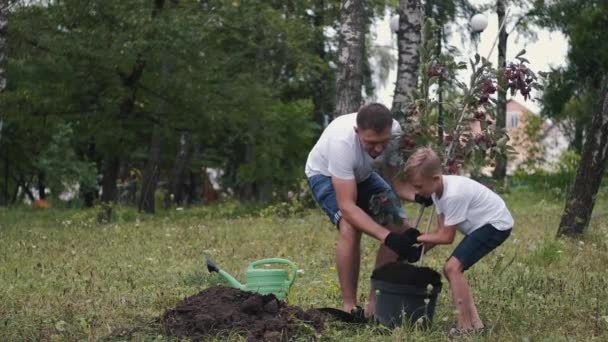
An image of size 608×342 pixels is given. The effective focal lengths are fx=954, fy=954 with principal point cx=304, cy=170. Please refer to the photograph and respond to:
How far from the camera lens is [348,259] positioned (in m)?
6.05

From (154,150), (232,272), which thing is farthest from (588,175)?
(154,150)

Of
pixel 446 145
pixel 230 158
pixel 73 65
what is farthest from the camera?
pixel 230 158

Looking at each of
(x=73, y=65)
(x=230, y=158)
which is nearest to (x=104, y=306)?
(x=73, y=65)

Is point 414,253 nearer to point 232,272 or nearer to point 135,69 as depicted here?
point 232,272

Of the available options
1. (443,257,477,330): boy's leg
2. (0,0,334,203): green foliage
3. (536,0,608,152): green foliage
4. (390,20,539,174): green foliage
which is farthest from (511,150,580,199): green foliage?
(443,257,477,330): boy's leg

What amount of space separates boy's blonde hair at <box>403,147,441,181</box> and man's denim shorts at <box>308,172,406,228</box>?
719 millimetres

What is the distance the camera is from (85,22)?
707 inches

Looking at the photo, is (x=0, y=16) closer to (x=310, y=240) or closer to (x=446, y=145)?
(x=310, y=240)

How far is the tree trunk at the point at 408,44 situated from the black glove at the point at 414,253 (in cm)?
743

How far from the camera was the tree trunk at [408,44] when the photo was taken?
43.8 ft

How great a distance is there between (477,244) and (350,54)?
9.52 meters

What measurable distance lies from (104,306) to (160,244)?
4927 mm

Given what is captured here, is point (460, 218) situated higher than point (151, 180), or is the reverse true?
point (460, 218)

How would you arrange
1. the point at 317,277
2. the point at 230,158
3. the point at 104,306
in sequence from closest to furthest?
the point at 104,306 < the point at 317,277 < the point at 230,158
